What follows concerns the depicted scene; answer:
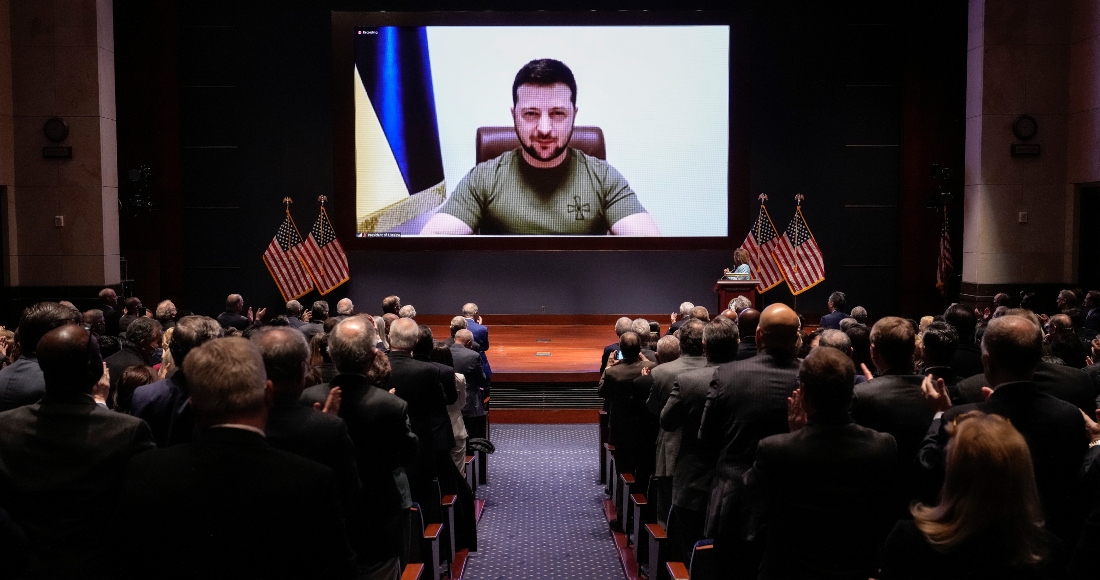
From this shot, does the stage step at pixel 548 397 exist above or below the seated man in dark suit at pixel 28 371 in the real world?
below

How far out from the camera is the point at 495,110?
12227mm

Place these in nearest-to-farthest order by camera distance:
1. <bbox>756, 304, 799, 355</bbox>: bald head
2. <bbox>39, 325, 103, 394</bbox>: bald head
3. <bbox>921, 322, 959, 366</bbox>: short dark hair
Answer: <bbox>39, 325, 103, 394</bbox>: bald head → <bbox>756, 304, 799, 355</bbox>: bald head → <bbox>921, 322, 959, 366</bbox>: short dark hair

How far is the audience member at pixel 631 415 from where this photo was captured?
195 inches

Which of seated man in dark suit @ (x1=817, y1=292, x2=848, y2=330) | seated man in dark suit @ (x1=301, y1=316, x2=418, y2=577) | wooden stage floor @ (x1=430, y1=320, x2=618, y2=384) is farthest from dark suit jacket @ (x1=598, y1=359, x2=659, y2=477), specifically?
wooden stage floor @ (x1=430, y1=320, x2=618, y2=384)

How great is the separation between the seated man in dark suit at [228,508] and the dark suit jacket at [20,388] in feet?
5.83

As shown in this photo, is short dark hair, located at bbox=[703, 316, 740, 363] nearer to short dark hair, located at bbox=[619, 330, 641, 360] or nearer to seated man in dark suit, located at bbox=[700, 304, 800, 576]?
seated man in dark suit, located at bbox=[700, 304, 800, 576]

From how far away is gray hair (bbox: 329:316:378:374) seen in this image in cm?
312

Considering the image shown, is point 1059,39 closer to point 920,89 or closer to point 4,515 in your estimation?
point 920,89

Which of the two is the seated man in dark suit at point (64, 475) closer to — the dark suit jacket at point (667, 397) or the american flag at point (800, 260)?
the dark suit jacket at point (667, 397)

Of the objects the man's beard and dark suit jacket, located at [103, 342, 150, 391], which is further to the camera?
the man's beard

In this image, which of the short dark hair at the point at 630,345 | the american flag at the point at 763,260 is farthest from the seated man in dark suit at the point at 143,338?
the american flag at the point at 763,260

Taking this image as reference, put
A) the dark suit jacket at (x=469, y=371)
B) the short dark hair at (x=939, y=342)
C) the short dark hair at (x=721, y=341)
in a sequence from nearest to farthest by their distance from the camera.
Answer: the short dark hair at (x=939, y=342)
the short dark hair at (x=721, y=341)
the dark suit jacket at (x=469, y=371)

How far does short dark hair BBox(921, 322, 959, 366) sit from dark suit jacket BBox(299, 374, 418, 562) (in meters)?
1.86

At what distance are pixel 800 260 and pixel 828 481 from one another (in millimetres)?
9774
